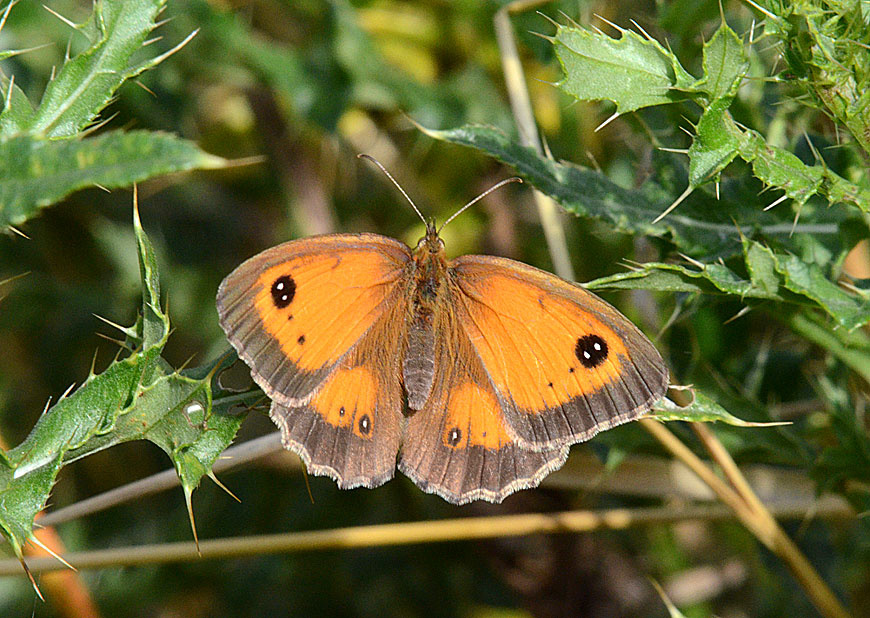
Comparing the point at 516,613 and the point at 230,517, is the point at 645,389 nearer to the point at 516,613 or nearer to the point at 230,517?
the point at 516,613

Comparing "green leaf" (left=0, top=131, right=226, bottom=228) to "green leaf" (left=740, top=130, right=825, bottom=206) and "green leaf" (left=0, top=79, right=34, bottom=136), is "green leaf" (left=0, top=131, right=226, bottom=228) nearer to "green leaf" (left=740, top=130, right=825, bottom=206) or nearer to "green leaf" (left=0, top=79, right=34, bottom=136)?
"green leaf" (left=0, top=79, right=34, bottom=136)

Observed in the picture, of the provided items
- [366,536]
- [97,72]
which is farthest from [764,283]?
[97,72]

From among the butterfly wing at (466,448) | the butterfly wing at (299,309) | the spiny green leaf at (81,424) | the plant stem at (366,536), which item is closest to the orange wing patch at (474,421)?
the butterfly wing at (466,448)

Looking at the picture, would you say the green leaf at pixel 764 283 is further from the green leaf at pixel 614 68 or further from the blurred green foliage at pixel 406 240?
the green leaf at pixel 614 68

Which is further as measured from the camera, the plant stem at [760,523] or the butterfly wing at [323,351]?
the plant stem at [760,523]

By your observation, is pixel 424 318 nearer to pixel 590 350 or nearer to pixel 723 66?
pixel 590 350

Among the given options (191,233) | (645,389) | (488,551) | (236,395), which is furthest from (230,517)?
(645,389)

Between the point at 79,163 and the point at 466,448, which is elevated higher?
the point at 79,163
